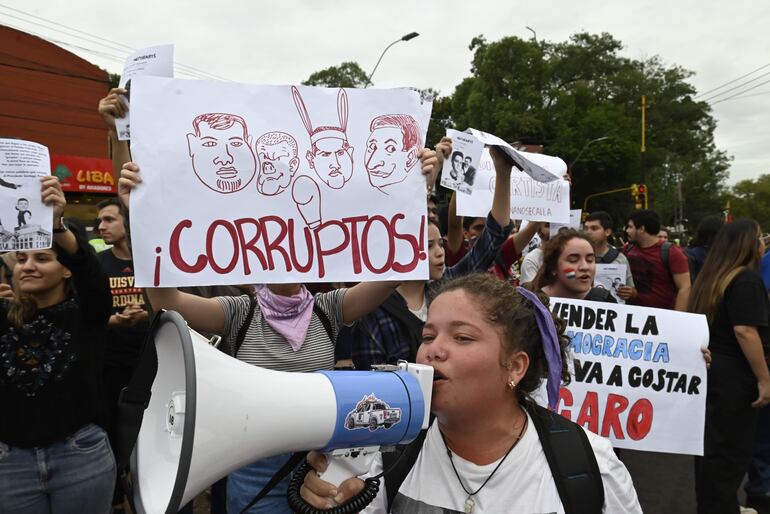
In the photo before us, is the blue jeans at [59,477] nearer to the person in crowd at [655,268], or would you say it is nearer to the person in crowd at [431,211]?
the person in crowd at [431,211]

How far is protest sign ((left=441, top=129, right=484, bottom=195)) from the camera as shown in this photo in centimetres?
272

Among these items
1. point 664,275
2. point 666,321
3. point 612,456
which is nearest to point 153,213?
point 612,456

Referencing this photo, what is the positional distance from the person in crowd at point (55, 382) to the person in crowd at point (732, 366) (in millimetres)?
3070

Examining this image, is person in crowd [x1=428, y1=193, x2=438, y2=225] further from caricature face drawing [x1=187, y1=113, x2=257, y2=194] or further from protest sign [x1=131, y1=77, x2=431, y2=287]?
→ caricature face drawing [x1=187, y1=113, x2=257, y2=194]

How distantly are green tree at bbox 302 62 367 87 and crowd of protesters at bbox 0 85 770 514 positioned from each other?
140 ft

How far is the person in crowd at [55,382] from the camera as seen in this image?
2273 mm

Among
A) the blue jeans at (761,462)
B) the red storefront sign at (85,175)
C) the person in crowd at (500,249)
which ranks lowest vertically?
the blue jeans at (761,462)

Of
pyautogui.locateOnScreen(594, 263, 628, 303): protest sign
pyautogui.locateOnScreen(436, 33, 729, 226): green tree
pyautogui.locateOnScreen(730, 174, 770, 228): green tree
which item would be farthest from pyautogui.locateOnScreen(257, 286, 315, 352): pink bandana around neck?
pyautogui.locateOnScreen(730, 174, 770, 228): green tree

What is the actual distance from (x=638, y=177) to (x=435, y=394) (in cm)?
4780

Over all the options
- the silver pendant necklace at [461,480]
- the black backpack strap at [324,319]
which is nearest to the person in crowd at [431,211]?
the black backpack strap at [324,319]

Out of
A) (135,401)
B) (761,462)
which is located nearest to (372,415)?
(135,401)

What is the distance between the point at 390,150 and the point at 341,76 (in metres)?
45.8

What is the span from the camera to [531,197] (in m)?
3.91

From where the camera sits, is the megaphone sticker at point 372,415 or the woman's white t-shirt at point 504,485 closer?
the megaphone sticker at point 372,415
